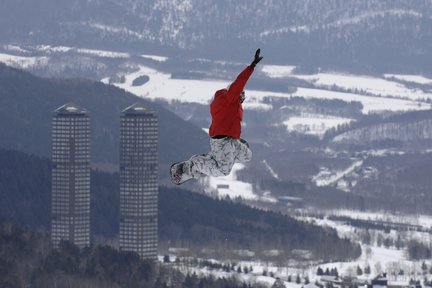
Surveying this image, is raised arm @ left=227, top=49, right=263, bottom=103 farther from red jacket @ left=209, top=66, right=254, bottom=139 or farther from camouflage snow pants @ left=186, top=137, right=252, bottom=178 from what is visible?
A: camouflage snow pants @ left=186, top=137, right=252, bottom=178

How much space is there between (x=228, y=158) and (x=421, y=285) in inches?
6041

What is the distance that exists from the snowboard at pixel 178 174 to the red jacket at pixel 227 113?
1.62 meters

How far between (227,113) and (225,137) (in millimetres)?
487

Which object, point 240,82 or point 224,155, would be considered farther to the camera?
point 224,155

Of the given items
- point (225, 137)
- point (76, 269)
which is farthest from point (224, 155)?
point (76, 269)

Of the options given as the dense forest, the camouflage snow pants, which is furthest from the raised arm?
the dense forest

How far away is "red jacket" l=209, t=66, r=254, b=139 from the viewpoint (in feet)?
109

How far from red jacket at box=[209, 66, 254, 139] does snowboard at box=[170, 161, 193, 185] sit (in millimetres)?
1619

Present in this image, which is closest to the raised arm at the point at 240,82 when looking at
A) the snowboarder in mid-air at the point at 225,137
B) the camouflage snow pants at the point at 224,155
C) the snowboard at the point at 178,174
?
the snowboarder in mid-air at the point at 225,137

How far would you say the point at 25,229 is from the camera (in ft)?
614

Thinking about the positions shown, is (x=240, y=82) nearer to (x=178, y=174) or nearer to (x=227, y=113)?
(x=227, y=113)

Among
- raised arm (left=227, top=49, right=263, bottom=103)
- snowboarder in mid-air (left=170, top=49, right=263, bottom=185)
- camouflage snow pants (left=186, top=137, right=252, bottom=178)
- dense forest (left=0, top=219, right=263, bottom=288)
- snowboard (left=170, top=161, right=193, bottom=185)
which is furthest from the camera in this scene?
dense forest (left=0, top=219, right=263, bottom=288)

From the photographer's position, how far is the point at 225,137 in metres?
33.8

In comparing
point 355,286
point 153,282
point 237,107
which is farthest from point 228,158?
point 355,286
